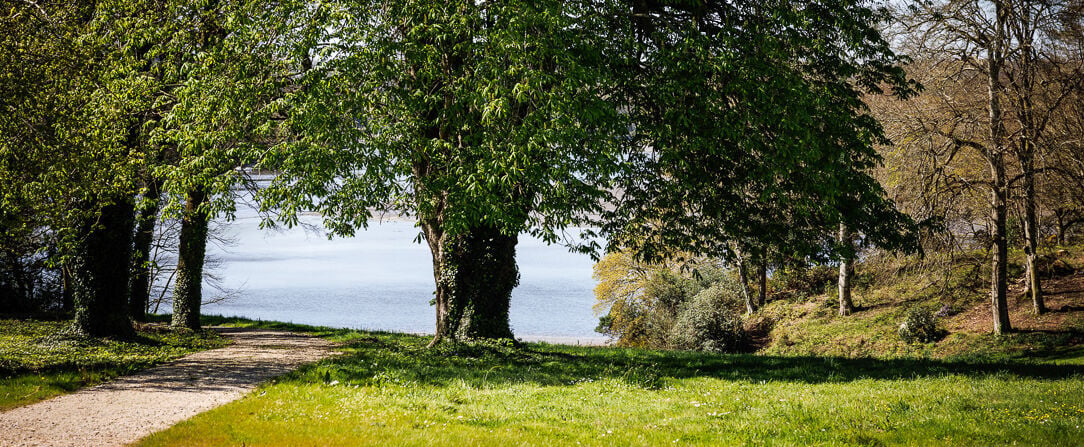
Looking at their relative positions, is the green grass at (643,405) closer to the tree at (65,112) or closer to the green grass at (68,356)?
the green grass at (68,356)

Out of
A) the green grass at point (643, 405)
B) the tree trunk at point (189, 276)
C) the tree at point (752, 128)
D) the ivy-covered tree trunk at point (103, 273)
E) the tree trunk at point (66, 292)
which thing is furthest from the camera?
the tree trunk at point (66, 292)

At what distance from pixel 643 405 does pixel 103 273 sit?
50.5ft

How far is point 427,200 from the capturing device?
13312 mm

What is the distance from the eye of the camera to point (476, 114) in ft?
44.8

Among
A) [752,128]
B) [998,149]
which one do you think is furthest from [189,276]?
[998,149]

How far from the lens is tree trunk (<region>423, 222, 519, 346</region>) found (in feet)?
54.3

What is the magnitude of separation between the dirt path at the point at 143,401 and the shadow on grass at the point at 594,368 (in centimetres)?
133

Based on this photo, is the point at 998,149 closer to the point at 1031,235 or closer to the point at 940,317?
the point at 1031,235

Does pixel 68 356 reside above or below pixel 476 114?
below

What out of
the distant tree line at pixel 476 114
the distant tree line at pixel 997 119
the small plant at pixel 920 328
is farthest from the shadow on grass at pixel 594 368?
the small plant at pixel 920 328

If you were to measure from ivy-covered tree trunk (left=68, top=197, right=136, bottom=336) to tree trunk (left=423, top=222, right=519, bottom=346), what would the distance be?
28.1 feet

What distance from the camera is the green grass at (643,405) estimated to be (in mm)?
7891

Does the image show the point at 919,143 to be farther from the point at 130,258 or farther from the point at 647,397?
the point at 130,258

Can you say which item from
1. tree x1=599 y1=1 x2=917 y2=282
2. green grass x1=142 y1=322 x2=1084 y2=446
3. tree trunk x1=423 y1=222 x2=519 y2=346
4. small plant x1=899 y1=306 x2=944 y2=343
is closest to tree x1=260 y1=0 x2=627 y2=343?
tree x1=599 y1=1 x2=917 y2=282
